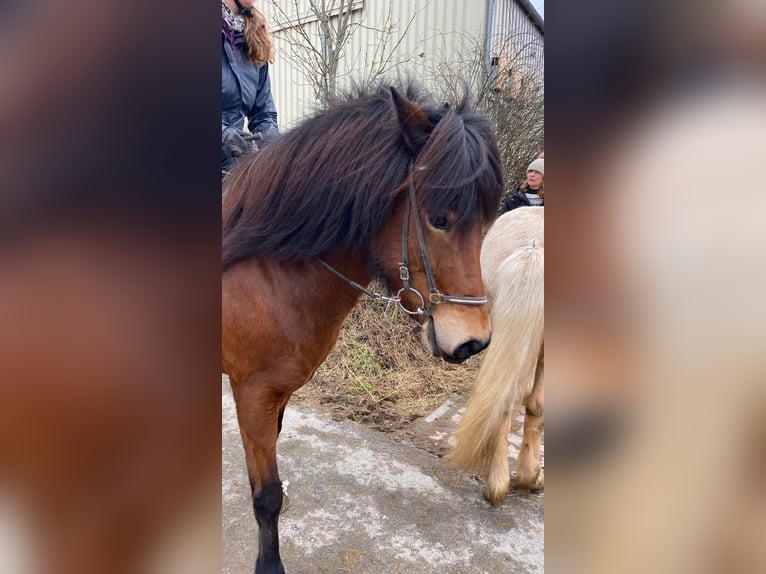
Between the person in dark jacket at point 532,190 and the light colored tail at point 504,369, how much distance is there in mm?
1217

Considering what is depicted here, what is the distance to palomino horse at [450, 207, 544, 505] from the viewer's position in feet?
6.34

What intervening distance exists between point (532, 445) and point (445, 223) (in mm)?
1487

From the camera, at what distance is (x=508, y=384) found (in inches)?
76.6

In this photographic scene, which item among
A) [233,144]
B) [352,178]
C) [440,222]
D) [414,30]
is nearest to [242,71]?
[233,144]

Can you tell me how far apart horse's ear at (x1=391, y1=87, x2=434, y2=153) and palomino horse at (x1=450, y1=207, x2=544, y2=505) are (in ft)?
3.05

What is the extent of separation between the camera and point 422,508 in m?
2.02

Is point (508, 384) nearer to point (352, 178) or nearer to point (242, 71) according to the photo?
point (352, 178)

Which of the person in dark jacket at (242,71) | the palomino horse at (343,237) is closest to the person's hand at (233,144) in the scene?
the person in dark jacket at (242,71)

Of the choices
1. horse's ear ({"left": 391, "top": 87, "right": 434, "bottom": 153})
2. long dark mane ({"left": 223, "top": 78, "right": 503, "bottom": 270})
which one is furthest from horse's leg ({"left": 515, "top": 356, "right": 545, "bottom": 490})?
horse's ear ({"left": 391, "top": 87, "right": 434, "bottom": 153})

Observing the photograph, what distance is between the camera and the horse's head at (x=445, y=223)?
1.21m

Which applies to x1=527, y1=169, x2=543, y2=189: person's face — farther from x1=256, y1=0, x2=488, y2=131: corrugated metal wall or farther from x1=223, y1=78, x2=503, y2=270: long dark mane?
x1=223, y1=78, x2=503, y2=270: long dark mane
